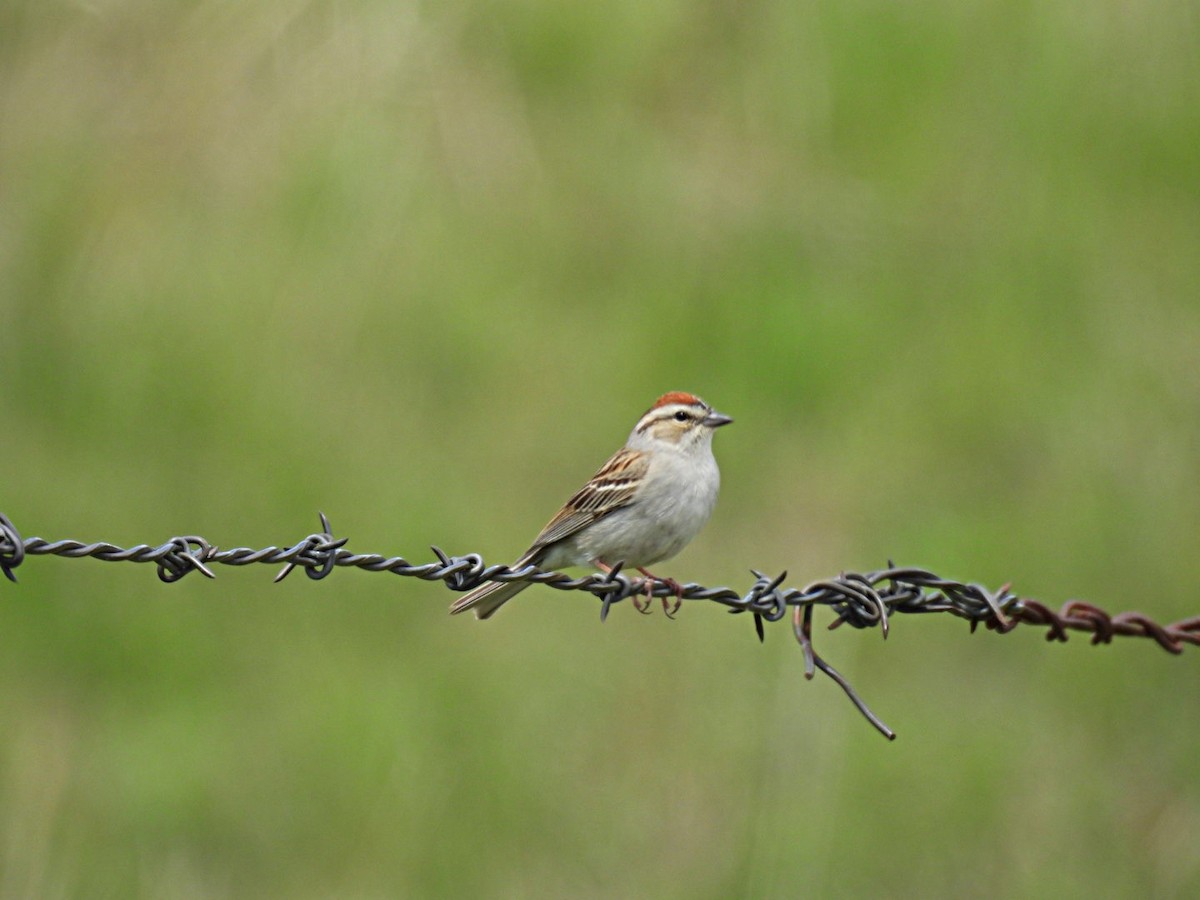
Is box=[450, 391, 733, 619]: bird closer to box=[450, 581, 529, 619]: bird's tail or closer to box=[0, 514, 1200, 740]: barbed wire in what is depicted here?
box=[450, 581, 529, 619]: bird's tail

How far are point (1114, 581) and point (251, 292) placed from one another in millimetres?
4842

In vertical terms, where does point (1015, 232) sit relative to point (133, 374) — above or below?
above

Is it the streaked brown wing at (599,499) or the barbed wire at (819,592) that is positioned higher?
the streaked brown wing at (599,499)

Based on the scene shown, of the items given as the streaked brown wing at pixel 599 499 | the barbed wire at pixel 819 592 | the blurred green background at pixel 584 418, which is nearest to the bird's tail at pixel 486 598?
the streaked brown wing at pixel 599 499

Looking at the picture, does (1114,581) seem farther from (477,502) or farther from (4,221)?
(4,221)

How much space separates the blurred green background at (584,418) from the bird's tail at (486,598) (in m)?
1.97

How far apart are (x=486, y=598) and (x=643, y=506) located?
63 centimetres

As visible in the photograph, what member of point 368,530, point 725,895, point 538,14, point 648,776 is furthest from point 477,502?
point 538,14

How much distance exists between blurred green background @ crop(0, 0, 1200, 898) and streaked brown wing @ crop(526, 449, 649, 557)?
1.99 meters

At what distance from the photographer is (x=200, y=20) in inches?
341

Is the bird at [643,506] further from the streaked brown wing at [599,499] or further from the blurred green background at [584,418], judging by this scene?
the blurred green background at [584,418]

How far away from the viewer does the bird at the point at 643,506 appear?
525cm

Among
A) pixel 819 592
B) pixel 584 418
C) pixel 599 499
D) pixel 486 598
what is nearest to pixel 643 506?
pixel 599 499

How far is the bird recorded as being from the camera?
5254 millimetres
